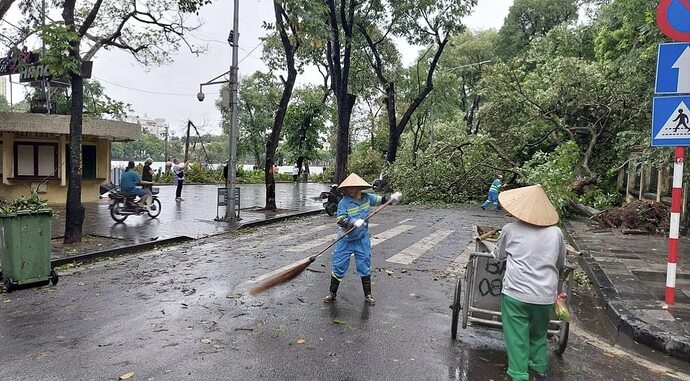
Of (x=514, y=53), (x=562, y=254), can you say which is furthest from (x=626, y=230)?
(x=514, y=53)

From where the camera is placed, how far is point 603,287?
267 inches

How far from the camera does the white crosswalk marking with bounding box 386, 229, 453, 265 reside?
899 cm

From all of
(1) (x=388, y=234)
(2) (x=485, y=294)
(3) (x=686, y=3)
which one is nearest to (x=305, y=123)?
(1) (x=388, y=234)

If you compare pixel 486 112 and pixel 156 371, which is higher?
pixel 486 112

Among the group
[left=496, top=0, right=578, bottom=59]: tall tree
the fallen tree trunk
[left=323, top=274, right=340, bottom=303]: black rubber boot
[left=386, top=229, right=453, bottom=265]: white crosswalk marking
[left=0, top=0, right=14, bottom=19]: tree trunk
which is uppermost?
[left=496, top=0, right=578, bottom=59]: tall tree

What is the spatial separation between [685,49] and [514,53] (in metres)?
31.6

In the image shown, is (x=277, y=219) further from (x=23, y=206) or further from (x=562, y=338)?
(x=562, y=338)

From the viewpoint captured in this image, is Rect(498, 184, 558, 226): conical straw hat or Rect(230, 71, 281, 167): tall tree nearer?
Rect(498, 184, 558, 226): conical straw hat

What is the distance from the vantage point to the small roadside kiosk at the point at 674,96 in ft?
18.7

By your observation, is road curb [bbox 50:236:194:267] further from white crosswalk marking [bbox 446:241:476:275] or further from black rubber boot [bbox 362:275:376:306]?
white crosswalk marking [bbox 446:241:476:275]

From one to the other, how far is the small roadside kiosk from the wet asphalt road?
171 cm

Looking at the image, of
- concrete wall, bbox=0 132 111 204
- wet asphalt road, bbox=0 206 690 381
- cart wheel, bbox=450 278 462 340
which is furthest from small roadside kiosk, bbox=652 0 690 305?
concrete wall, bbox=0 132 111 204

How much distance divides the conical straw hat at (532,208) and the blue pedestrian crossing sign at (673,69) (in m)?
3.00

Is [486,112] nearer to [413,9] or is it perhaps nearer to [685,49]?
[413,9]
